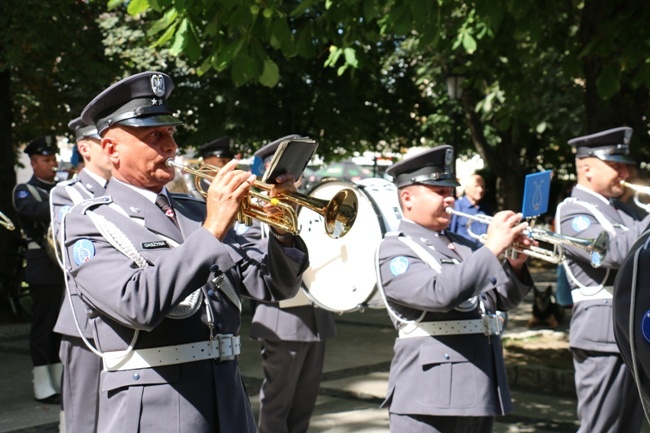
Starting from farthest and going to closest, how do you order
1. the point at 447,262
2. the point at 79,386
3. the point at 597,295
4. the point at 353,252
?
the point at 353,252 → the point at 597,295 → the point at 79,386 → the point at 447,262

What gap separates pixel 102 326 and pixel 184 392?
37 cm

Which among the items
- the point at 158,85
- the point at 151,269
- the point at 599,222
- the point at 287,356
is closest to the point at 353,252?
the point at 287,356

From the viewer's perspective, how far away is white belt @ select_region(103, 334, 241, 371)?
3393mm

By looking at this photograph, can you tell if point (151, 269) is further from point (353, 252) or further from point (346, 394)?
point (346, 394)

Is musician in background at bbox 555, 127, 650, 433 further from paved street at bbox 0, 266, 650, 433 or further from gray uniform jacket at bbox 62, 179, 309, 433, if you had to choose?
gray uniform jacket at bbox 62, 179, 309, 433

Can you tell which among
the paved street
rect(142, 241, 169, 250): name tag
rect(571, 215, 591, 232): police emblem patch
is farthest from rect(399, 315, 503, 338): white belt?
the paved street

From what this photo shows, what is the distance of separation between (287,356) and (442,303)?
6.98 feet

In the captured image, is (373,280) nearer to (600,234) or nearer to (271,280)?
(600,234)

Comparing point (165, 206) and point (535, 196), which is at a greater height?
point (535, 196)

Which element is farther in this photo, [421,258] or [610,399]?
[610,399]

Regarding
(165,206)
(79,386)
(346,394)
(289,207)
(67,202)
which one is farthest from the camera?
(346,394)

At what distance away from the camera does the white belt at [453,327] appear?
4.74 metres

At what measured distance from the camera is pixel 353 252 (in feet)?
20.0

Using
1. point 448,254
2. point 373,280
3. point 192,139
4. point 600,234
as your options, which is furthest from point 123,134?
point 192,139
